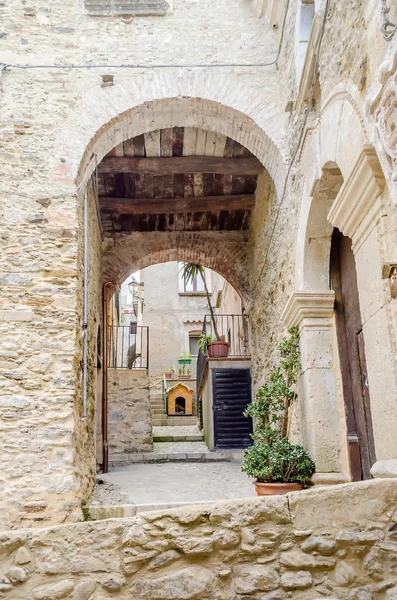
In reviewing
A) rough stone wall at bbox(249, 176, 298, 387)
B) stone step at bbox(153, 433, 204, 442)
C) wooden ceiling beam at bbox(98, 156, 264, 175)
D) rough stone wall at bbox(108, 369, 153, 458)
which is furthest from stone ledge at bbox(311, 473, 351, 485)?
stone step at bbox(153, 433, 204, 442)

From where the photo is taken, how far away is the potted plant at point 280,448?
4.64 m

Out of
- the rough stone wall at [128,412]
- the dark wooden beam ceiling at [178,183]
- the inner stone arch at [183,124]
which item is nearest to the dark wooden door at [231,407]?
the rough stone wall at [128,412]

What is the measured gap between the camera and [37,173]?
569cm

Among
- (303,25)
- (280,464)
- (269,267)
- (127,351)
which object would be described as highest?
(303,25)

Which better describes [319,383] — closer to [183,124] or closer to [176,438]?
[183,124]

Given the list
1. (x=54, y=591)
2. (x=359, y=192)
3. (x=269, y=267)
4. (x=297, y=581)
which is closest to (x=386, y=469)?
(x=297, y=581)

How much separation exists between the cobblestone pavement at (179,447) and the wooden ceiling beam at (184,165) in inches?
180

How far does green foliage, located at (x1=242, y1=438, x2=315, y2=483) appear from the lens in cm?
464

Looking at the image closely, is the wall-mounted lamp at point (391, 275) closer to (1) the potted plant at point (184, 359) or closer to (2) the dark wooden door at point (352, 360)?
(2) the dark wooden door at point (352, 360)

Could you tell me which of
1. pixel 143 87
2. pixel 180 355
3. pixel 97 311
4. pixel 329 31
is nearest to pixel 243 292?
pixel 97 311

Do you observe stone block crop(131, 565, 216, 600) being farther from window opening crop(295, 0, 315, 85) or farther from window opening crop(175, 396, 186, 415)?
window opening crop(175, 396, 186, 415)

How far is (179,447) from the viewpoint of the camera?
10.5 meters

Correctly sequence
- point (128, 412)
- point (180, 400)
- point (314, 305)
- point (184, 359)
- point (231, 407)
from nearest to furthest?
1. point (314, 305)
2. point (231, 407)
3. point (128, 412)
4. point (180, 400)
5. point (184, 359)

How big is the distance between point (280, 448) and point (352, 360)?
972mm
